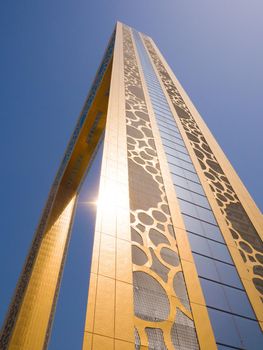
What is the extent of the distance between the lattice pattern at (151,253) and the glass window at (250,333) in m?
0.80

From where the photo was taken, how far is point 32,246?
12336 millimetres

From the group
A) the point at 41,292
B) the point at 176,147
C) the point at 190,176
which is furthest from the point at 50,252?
the point at 190,176

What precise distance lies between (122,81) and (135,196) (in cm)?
585

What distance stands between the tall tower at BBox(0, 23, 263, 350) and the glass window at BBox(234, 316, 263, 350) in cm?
2

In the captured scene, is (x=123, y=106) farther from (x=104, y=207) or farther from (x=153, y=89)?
(x=104, y=207)

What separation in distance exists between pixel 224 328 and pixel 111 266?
63.6 inches

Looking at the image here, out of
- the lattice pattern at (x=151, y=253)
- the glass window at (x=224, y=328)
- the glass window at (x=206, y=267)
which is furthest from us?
the glass window at (x=206, y=267)

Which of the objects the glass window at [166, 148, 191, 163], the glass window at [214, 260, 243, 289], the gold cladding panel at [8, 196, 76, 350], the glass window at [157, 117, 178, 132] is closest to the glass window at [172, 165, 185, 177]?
the glass window at [166, 148, 191, 163]

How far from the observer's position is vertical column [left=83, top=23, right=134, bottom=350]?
335 cm

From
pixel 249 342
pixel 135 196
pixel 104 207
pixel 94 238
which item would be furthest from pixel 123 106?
pixel 249 342

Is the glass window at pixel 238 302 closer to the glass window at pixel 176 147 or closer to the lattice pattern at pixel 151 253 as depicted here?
the lattice pattern at pixel 151 253

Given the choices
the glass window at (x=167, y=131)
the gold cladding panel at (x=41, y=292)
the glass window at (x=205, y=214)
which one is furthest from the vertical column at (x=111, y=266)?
the gold cladding panel at (x=41, y=292)

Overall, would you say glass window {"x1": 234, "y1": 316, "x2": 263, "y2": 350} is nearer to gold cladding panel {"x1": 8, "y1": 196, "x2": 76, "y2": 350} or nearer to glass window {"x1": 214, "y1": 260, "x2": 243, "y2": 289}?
glass window {"x1": 214, "y1": 260, "x2": 243, "y2": 289}

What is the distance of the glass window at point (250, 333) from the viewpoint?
4279 millimetres
